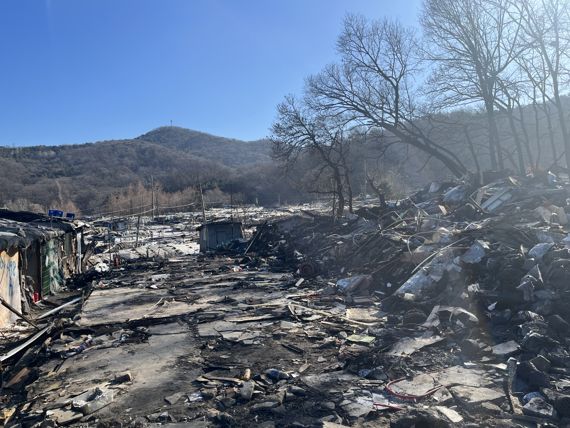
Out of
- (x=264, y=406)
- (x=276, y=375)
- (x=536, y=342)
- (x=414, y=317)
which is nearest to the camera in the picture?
(x=264, y=406)

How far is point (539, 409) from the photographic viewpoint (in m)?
4.27

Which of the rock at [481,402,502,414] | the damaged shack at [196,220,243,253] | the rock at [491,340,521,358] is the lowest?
the rock at [481,402,502,414]

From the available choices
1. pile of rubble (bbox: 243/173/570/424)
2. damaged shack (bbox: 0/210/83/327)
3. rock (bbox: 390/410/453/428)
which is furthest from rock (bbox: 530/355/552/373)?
damaged shack (bbox: 0/210/83/327)

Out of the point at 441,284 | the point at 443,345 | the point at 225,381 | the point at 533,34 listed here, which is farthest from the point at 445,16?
the point at 225,381

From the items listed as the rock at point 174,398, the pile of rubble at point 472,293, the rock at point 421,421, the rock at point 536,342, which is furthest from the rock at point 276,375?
the rock at point 536,342

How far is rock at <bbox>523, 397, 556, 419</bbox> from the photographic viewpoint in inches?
165

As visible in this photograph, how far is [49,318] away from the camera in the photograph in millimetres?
10984

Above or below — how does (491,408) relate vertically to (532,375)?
below

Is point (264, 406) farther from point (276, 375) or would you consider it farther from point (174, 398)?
point (174, 398)

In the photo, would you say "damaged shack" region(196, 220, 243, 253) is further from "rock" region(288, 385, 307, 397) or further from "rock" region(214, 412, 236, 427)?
"rock" region(214, 412, 236, 427)

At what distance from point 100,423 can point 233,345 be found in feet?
9.05

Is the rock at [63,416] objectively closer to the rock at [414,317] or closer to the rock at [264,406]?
the rock at [264,406]

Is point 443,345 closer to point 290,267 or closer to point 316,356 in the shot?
point 316,356

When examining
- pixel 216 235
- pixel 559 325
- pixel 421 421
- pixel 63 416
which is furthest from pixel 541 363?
pixel 216 235
